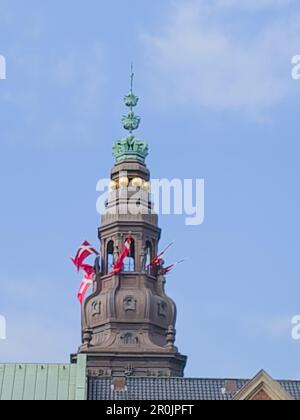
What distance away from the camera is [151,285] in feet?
536

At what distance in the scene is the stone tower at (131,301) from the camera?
15462cm

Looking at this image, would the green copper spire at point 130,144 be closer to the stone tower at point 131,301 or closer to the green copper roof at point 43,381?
the stone tower at point 131,301

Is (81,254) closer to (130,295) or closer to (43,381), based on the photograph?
(130,295)

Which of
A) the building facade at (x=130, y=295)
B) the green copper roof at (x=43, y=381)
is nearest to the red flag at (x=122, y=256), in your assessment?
the building facade at (x=130, y=295)

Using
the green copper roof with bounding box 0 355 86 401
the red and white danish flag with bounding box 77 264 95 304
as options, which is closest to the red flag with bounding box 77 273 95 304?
the red and white danish flag with bounding box 77 264 95 304

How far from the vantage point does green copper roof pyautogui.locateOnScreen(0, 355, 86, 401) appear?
109 m

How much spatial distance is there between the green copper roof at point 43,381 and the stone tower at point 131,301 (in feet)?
125

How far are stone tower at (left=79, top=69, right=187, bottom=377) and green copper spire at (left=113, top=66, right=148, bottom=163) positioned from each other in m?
2.25

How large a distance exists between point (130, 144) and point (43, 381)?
67160 mm

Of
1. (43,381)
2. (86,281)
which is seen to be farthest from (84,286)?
(43,381)
